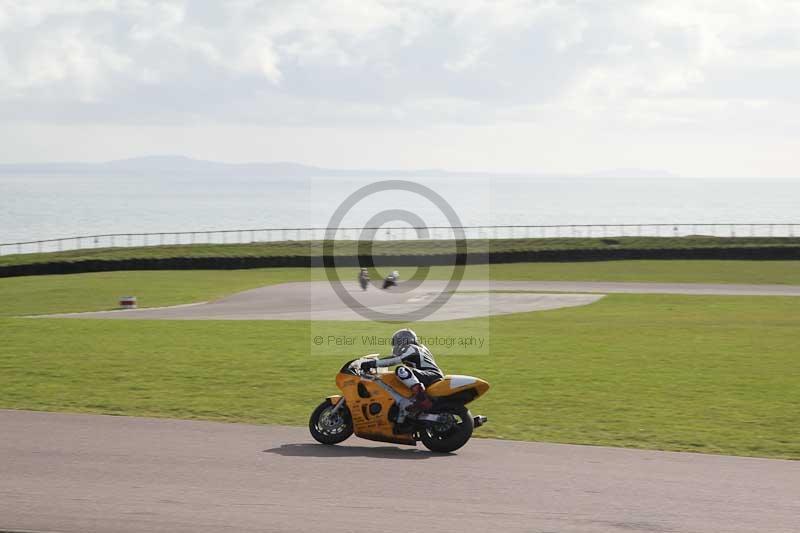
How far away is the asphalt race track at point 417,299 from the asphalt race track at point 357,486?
24.9 meters

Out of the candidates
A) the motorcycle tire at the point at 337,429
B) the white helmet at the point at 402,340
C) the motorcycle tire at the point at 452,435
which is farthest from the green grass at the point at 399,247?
the motorcycle tire at the point at 452,435

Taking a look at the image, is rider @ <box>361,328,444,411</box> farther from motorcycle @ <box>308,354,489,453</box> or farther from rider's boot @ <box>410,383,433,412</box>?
motorcycle @ <box>308,354,489,453</box>

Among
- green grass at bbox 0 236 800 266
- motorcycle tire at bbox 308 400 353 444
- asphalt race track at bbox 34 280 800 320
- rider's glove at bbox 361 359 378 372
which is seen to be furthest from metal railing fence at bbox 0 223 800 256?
rider's glove at bbox 361 359 378 372

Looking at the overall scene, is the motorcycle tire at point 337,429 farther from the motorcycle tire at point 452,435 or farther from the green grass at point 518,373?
the green grass at point 518,373

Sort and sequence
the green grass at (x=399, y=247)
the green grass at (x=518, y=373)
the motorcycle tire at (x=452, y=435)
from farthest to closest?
the green grass at (x=399, y=247)
the green grass at (x=518, y=373)
the motorcycle tire at (x=452, y=435)

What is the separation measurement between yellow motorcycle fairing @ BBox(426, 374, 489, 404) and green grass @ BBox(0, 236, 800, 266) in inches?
2296

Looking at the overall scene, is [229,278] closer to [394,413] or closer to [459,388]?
[394,413]

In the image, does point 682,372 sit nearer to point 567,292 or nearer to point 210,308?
point 210,308

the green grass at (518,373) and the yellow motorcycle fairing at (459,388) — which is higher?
the yellow motorcycle fairing at (459,388)

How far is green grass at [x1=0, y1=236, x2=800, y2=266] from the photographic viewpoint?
7081 cm

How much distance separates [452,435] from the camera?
509 inches

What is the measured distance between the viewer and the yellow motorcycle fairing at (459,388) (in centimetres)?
1265

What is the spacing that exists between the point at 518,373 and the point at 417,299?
80.7 ft

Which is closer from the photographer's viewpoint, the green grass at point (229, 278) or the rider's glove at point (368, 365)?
the rider's glove at point (368, 365)
